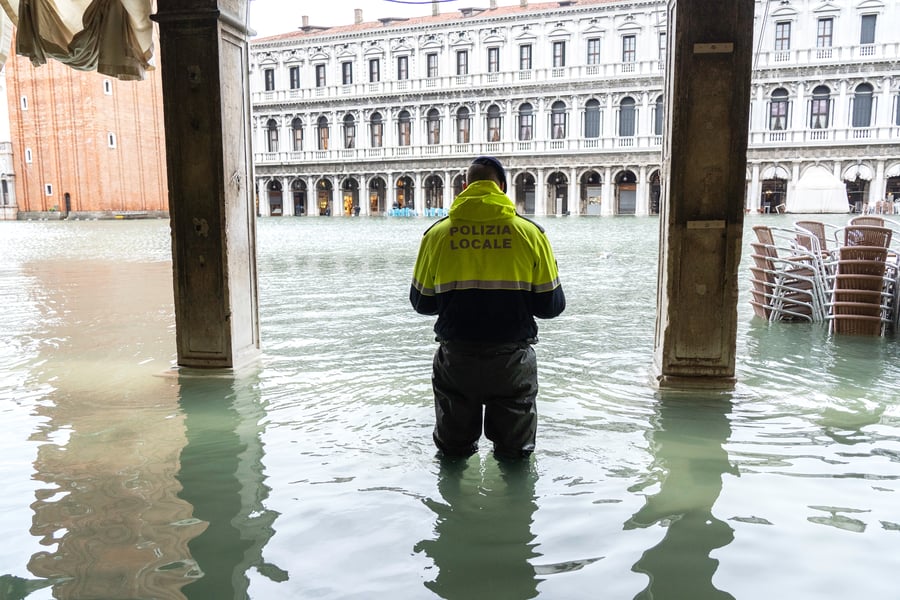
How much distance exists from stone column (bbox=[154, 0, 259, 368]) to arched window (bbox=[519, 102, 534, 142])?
131 ft

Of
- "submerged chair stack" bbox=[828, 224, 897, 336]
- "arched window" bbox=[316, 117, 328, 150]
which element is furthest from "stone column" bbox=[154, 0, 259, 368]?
"arched window" bbox=[316, 117, 328, 150]

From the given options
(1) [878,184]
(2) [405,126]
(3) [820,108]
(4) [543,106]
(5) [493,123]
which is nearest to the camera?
(1) [878,184]

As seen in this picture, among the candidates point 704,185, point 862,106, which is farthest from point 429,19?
point 704,185

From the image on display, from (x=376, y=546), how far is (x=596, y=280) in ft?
31.4

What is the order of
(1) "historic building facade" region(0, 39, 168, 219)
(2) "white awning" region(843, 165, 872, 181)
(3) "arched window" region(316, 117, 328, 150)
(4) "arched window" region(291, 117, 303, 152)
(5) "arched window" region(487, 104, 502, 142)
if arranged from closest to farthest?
(2) "white awning" region(843, 165, 872, 181) < (5) "arched window" region(487, 104, 502, 142) < (1) "historic building facade" region(0, 39, 168, 219) < (3) "arched window" region(316, 117, 328, 150) < (4) "arched window" region(291, 117, 303, 152)

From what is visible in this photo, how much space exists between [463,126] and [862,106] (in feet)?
70.5

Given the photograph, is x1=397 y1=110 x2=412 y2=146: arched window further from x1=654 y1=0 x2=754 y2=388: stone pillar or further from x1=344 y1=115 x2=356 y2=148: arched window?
x1=654 y1=0 x2=754 y2=388: stone pillar

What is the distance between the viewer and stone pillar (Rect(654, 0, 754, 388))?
4422 mm

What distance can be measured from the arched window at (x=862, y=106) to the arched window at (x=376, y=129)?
87.0ft

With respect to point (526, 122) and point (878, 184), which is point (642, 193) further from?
point (878, 184)

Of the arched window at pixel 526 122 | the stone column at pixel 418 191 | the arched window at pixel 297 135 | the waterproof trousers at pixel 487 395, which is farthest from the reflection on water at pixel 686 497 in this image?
the arched window at pixel 297 135

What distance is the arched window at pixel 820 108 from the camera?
38844 millimetres

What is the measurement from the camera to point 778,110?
130 ft

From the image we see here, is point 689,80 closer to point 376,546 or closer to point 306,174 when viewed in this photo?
point 376,546
